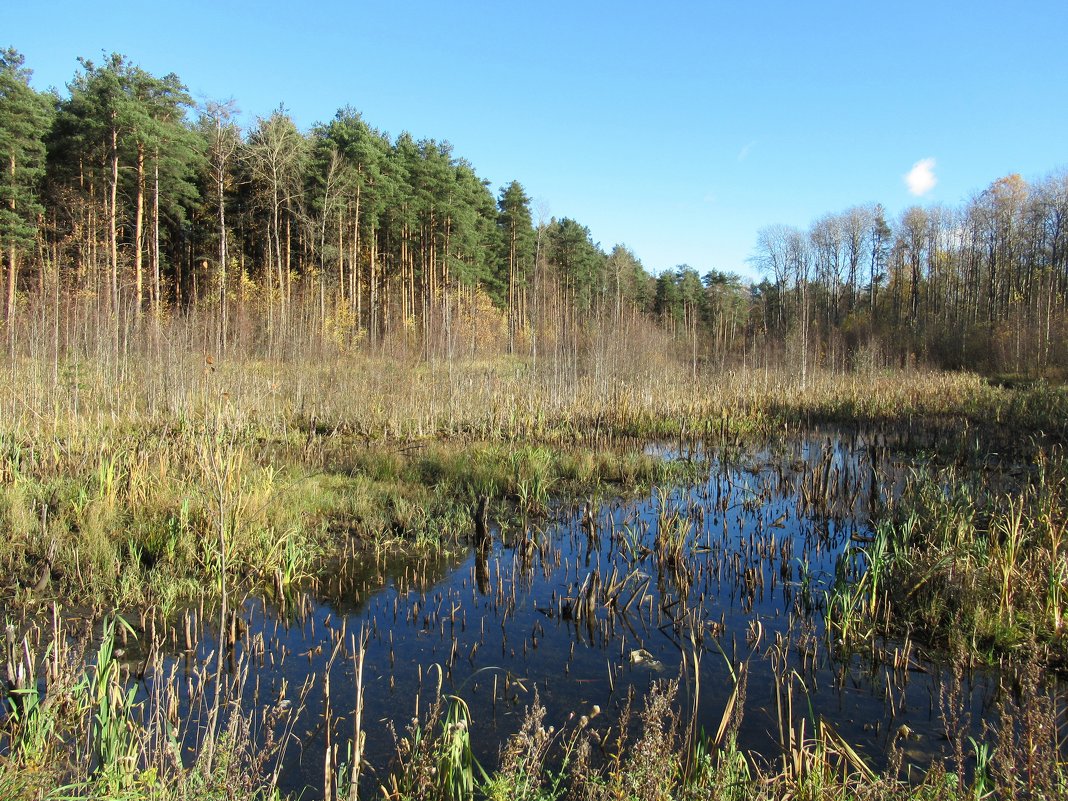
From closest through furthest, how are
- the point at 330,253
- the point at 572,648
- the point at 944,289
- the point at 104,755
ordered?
1. the point at 104,755
2. the point at 572,648
3. the point at 330,253
4. the point at 944,289

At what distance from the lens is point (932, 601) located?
4297 millimetres

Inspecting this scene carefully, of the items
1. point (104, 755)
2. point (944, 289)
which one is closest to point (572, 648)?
point (104, 755)

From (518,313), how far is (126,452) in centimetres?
3049

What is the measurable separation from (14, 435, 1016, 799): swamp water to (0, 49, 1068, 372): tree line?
22.4 feet

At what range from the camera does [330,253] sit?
90.7 feet

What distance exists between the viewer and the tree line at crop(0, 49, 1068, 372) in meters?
14.2

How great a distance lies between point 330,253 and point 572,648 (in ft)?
86.4

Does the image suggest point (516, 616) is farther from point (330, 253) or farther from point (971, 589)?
point (330, 253)

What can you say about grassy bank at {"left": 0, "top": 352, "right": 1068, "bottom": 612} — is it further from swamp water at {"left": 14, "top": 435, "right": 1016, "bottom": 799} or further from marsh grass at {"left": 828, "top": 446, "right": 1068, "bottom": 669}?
marsh grass at {"left": 828, "top": 446, "right": 1068, "bottom": 669}

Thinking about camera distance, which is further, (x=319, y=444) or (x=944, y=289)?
(x=944, y=289)

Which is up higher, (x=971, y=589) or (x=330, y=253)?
(x=330, y=253)

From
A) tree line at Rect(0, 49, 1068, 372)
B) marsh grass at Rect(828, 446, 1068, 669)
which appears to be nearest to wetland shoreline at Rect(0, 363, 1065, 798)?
marsh grass at Rect(828, 446, 1068, 669)

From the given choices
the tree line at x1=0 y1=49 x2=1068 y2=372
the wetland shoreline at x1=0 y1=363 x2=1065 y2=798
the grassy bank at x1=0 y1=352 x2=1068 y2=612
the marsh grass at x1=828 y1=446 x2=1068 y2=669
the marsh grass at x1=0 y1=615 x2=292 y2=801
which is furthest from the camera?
the tree line at x1=0 y1=49 x2=1068 y2=372

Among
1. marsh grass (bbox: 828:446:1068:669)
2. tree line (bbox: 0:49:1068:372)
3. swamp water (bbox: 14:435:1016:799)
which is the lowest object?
swamp water (bbox: 14:435:1016:799)
